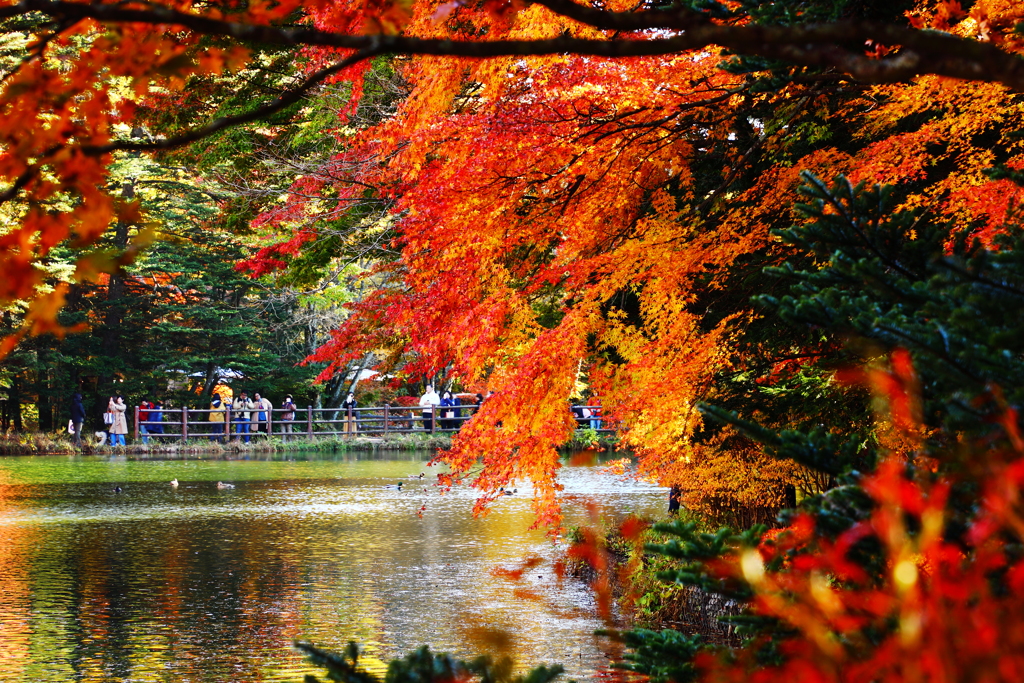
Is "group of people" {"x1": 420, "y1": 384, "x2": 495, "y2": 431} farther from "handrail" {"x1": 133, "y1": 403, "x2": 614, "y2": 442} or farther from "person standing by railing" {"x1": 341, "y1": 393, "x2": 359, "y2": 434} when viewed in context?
"person standing by railing" {"x1": 341, "y1": 393, "x2": 359, "y2": 434}

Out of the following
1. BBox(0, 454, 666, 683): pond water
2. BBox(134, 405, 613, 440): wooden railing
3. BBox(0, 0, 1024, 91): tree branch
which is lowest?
BBox(0, 454, 666, 683): pond water

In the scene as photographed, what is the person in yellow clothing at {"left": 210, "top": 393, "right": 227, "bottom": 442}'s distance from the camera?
32.0m

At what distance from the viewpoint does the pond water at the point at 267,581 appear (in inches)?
320

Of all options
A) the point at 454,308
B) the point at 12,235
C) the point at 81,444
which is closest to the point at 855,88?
the point at 454,308

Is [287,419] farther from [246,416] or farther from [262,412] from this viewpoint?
[246,416]

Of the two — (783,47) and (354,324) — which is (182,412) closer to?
(354,324)

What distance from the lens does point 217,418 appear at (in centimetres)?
3394

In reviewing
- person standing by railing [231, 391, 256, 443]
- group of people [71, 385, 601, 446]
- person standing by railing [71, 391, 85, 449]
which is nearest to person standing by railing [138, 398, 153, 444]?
group of people [71, 385, 601, 446]

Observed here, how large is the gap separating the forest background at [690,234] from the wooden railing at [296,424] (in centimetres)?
1492

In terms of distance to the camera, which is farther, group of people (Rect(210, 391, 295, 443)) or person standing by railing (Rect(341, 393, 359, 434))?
person standing by railing (Rect(341, 393, 359, 434))

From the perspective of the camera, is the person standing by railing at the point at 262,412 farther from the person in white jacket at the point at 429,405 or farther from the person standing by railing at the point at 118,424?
the person in white jacket at the point at 429,405

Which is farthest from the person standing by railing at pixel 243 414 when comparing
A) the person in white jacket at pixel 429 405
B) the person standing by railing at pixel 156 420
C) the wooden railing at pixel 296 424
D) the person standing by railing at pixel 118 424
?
the person in white jacket at pixel 429 405

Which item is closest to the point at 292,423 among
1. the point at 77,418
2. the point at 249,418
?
the point at 249,418

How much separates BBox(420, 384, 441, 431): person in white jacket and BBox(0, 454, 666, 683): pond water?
12.1 m
